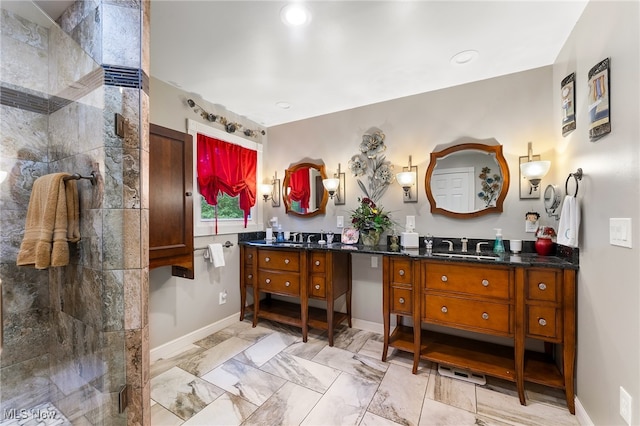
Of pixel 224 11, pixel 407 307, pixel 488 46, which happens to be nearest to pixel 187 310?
pixel 407 307

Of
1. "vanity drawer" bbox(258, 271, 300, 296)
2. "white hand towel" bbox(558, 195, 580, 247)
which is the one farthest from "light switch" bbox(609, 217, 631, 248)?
"vanity drawer" bbox(258, 271, 300, 296)

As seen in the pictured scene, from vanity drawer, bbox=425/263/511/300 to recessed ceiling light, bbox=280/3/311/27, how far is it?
190 centimetres

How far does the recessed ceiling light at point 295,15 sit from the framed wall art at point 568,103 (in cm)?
178

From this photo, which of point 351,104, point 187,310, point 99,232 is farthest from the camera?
point 351,104

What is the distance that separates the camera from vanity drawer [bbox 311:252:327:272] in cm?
254

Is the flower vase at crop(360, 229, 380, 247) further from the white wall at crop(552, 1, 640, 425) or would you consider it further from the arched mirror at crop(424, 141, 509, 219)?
the white wall at crop(552, 1, 640, 425)

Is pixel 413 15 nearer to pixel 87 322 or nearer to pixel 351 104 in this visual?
pixel 351 104

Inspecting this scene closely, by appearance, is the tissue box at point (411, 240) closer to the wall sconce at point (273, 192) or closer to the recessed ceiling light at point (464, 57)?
the recessed ceiling light at point (464, 57)

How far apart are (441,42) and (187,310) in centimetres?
314

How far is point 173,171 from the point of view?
2.13 m

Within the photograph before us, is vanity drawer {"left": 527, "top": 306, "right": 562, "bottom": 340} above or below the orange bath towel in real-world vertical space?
below

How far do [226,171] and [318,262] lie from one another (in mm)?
1461

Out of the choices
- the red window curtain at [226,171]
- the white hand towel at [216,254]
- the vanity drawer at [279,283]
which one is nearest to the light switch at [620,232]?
the vanity drawer at [279,283]

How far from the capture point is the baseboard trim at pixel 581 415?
1.49 meters
